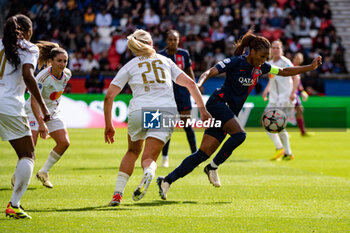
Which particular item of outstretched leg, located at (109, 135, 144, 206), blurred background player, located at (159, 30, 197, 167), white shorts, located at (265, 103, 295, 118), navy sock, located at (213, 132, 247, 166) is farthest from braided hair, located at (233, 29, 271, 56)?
white shorts, located at (265, 103, 295, 118)

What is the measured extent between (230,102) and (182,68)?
11.5 ft

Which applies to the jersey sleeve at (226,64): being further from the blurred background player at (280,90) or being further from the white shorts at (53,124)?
the blurred background player at (280,90)

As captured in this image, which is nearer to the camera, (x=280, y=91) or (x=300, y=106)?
(x=280, y=91)

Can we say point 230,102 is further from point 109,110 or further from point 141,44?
point 109,110

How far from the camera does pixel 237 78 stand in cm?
811

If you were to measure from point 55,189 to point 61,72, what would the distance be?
5.91 feet

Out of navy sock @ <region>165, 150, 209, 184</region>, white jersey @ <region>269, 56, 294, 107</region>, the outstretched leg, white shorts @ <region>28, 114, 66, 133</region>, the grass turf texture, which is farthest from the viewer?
white jersey @ <region>269, 56, 294, 107</region>

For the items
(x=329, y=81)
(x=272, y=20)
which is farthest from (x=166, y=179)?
(x=272, y=20)

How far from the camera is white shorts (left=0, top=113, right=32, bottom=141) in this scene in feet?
20.2

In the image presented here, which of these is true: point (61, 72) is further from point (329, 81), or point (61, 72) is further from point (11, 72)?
point (329, 81)

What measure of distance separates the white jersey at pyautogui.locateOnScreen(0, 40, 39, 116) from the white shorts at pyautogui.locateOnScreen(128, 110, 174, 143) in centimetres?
130

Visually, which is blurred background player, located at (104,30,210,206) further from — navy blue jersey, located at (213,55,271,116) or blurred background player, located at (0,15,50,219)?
navy blue jersey, located at (213,55,271,116)

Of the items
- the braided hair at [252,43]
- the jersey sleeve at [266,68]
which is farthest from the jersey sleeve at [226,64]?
the jersey sleeve at [266,68]

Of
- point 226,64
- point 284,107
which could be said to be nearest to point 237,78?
point 226,64
